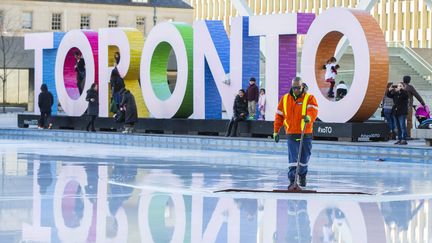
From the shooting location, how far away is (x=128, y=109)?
3509 cm

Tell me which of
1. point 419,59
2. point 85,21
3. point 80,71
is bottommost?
point 80,71

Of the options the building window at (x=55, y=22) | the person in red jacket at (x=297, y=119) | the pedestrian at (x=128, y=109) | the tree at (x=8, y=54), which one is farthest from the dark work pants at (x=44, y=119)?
the building window at (x=55, y=22)

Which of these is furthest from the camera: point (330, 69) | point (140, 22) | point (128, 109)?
point (140, 22)

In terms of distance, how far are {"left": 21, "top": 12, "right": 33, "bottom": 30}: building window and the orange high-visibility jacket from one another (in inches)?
2770

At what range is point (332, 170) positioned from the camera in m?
21.3

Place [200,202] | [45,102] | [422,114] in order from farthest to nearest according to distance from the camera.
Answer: [45,102], [422,114], [200,202]

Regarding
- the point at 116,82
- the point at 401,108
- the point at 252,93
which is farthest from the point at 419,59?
the point at 401,108

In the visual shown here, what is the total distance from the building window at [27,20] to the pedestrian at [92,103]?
4909 centimetres

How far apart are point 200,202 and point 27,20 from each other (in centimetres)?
7316

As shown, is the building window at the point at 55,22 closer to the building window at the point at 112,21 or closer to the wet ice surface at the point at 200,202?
the building window at the point at 112,21

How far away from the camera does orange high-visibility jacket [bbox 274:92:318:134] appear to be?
16.6m

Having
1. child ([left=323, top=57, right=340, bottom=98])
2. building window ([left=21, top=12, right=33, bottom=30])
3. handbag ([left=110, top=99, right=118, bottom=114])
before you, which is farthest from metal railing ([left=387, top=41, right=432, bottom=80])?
child ([left=323, top=57, right=340, bottom=98])

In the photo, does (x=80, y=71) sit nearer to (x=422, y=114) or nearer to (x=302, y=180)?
(x=422, y=114)

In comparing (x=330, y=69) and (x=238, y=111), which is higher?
(x=330, y=69)
